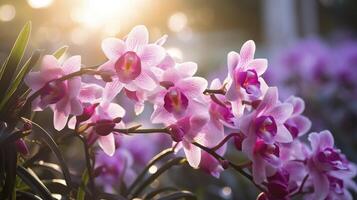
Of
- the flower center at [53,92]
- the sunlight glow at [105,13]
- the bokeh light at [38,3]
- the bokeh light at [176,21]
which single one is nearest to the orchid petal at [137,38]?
the flower center at [53,92]

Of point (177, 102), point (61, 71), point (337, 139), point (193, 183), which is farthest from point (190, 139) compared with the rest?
point (337, 139)

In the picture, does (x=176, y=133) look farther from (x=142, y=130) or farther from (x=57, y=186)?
(x=57, y=186)

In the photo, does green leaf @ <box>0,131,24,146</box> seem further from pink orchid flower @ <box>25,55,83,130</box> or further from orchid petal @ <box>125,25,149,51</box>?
orchid petal @ <box>125,25,149,51</box>

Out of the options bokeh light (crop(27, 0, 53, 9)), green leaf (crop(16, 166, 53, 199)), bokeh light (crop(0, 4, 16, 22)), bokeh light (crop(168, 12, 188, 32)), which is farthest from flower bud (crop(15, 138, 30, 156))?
bokeh light (crop(168, 12, 188, 32))

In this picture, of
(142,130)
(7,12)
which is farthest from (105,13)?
(142,130)

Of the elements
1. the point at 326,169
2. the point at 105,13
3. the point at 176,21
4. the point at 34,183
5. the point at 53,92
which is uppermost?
the point at 53,92

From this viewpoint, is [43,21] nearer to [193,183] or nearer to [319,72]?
[319,72]

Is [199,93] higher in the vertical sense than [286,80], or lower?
higher
